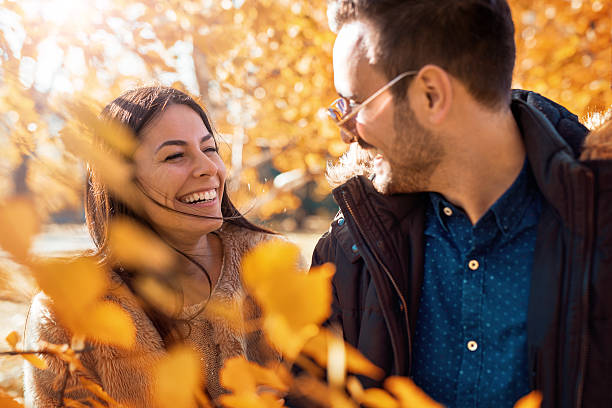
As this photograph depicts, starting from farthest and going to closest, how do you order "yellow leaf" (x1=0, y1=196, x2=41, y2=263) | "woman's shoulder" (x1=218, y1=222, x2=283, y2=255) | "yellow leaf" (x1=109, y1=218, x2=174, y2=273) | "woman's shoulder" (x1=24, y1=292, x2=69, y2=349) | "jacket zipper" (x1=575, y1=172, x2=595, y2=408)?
"woman's shoulder" (x1=218, y1=222, x2=283, y2=255)
"woman's shoulder" (x1=24, y1=292, x2=69, y2=349)
"yellow leaf" (x1=109, y1=218, x2=174, y2=273)
"jacket zipper" (x1=575, y1=172, x2=595, y2=408)
"yellow leaf" (x1=0, y1=196, x2=41, y2=263)

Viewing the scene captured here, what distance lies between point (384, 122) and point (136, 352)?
4.11ft

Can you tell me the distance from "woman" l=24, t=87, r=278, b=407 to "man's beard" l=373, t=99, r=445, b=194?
0.82m

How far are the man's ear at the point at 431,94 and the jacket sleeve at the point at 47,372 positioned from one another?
1.45 m

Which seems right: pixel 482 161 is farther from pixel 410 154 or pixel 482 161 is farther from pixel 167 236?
pixel 167 236

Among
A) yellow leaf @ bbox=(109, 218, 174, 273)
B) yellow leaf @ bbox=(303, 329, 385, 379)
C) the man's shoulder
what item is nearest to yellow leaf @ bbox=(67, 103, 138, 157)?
yellow leaf @ bbox=(109, 218, 174, 273)

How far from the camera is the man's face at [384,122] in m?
1.48

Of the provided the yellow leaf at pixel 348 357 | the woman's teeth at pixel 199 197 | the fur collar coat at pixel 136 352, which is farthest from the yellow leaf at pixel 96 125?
the woman's teeth at pixel 199 197

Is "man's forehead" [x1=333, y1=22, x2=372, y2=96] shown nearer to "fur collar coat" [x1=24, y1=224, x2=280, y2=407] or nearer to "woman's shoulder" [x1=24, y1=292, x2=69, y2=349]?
"fur collar coat" [x1=24, y1=224, x2=280, y2=407]

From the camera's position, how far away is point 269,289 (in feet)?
2.32

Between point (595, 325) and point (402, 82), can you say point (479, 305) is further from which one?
point (402, 82)

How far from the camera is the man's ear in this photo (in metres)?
1.43

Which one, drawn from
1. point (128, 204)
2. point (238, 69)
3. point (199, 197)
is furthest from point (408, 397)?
point (238, 69)

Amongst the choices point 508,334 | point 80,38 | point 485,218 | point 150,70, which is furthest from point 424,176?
point 150,70

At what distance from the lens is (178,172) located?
190cm
